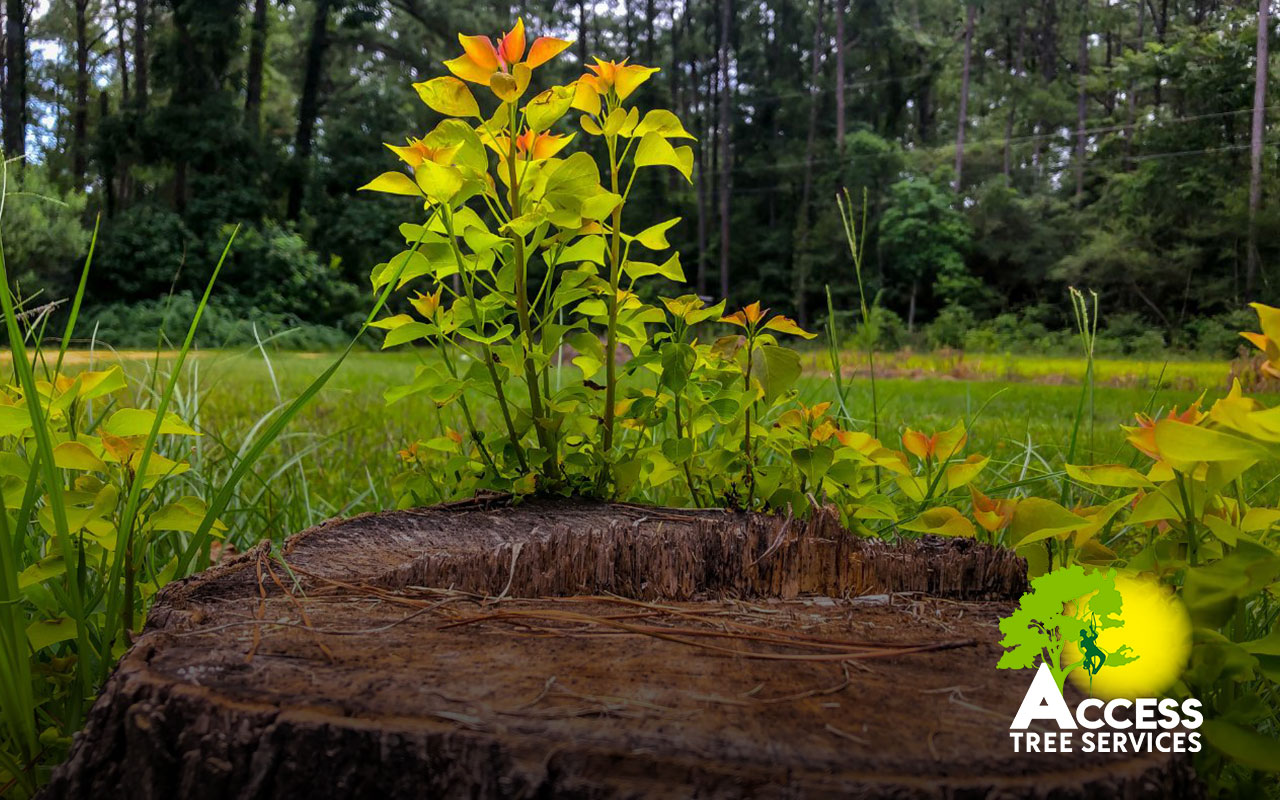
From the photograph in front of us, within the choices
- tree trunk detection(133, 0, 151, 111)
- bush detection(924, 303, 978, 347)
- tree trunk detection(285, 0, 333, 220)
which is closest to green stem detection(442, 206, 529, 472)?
bush detection(924, 303, 978, 347)

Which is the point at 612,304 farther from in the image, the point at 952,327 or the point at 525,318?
the point at 952,327

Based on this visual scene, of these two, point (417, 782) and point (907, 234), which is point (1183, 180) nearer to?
point (907, 234)

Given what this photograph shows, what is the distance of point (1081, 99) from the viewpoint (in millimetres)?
17516

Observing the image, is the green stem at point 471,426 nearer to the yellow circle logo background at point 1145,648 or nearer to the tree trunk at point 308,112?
the yellow circle logo background at point 1145,648

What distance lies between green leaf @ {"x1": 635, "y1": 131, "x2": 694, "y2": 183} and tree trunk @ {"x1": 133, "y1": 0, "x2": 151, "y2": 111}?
15649 millimetres

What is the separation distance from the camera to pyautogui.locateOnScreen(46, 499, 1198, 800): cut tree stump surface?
44 centimetres

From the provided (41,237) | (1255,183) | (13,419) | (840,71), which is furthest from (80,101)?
(1255,183)

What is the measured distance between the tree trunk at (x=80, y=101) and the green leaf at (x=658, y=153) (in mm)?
17097

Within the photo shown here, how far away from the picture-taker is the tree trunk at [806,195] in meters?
17.5

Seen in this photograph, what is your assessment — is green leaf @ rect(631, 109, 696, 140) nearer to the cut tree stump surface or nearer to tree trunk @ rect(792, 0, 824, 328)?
the cut tree stump surface

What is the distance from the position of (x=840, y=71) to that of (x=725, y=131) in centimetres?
292

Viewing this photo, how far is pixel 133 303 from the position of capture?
12.4 m

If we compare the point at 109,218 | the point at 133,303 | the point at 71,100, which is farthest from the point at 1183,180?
the point at 71,100

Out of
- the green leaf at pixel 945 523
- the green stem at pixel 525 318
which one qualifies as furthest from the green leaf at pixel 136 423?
the green leaf at pixel 945 523
